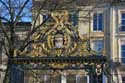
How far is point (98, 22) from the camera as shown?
5269 cm

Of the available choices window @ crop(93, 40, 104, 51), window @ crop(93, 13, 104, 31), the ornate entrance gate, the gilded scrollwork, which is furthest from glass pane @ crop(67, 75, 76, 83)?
the gilded scrollwork

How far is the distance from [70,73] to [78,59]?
31.8 m

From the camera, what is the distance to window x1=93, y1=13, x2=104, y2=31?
5228 centimetres

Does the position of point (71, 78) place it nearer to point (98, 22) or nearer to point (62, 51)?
point (98, 22)

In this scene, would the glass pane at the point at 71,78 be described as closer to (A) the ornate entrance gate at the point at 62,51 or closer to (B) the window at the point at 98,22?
(B) the window at the point at 98,22

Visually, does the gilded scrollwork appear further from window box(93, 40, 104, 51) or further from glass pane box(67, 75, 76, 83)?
glass pane box(67, 75, 76, 83)

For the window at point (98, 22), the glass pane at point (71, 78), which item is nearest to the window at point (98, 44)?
→ the window at point (98, 22)

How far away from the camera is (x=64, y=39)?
1931 centimetres

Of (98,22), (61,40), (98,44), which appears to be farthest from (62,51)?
(98,22)

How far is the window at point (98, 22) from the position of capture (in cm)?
5228

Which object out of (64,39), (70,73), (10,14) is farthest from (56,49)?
(70,73)

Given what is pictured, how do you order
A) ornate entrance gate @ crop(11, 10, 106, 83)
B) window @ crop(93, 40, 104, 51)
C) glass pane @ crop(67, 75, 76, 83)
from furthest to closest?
glass pane @ crop(67, 75, 76, 83)
window @ crop(93, 40, 104, 51)
ornate entrance gate @ crop(11, 10, 106, 83)

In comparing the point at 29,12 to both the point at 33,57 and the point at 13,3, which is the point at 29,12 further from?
the point at 33,57

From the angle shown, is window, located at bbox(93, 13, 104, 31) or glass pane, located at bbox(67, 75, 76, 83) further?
window, located at bbox(93, 13, 104, 31)
